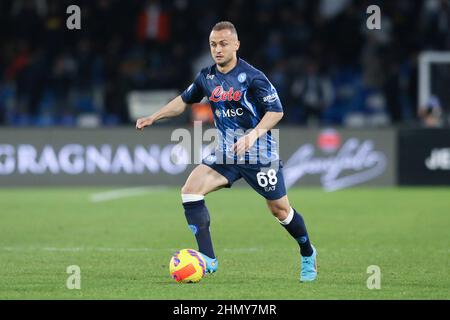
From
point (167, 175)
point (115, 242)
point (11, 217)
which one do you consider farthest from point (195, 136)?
point (115, 242)

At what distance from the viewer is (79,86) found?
2252cm

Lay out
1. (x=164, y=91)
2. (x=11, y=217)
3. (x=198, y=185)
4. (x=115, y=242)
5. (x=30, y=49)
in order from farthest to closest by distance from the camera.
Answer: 1. (x=30, y=49)
2. (x=164, y=91)
3. (x=11, y=217)
4. (x=115, y=242)
5. (x=198, y=185)

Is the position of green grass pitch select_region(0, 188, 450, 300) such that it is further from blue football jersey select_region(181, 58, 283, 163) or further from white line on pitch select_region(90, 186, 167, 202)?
blue football jersey select_region(181, 58, 283, 163)

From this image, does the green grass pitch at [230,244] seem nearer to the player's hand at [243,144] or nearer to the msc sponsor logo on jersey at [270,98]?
the player's hand at [243,144]

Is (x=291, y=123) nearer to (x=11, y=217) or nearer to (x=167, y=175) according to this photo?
(x=167, y=175)

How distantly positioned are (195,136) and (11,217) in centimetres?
552

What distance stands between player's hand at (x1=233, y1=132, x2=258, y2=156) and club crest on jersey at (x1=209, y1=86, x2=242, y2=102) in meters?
0.49

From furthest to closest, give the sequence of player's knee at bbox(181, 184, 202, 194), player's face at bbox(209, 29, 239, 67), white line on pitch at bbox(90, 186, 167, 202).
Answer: white line on pitch at bbox(90, 186, 167, 202) < player's knee at bbox(181, 184, 202, 194) < player's face at bbox(209, 29, 239, 67)

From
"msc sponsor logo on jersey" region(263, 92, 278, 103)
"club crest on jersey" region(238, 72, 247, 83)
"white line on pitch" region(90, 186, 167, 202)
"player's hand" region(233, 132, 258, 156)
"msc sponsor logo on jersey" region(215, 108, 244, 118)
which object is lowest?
"white line on pitch" region(90, 186, 167, 202)

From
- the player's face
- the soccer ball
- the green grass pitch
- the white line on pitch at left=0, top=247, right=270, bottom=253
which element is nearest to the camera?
the green grass pitch

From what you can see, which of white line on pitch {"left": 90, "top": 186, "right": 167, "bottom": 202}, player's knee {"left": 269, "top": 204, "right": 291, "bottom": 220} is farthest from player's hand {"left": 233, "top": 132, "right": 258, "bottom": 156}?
white line on pitch {"left": 90, "top": 186, "right": 167, "bottom": 202}

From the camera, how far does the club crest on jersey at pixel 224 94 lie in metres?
8.77

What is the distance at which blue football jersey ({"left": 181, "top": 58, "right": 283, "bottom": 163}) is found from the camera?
8.73 metres

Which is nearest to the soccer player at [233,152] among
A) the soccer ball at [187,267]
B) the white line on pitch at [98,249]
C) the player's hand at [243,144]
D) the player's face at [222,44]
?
the player's face at [222,44]
